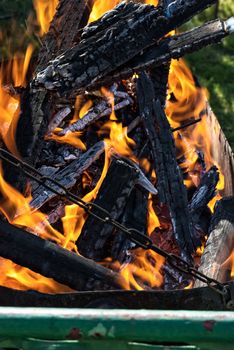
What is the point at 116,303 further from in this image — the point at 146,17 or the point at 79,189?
the point at 146,17

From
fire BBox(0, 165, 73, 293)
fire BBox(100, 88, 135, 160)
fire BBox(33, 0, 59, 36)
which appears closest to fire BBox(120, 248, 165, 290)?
fire BBox(0, 165, 73, 293)

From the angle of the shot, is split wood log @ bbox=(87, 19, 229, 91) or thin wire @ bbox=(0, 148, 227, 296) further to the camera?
split wood log @ bbox=(87, 19, 229, 91)

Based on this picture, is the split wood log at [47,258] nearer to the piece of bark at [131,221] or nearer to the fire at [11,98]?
the piece of bark at [131,221]

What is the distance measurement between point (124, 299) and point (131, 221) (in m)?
1.01

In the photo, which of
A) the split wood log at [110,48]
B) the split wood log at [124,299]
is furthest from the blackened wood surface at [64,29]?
the split wood log at [124,299]

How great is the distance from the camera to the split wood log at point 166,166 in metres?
3.90

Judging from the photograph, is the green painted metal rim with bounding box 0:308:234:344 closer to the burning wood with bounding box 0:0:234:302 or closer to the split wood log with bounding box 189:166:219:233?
the burning wood with bounding box 0:0:234:302

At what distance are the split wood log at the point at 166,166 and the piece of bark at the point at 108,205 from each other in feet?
1.09

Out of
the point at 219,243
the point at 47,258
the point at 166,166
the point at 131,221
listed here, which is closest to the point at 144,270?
the point at 131,221

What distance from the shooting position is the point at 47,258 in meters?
3.13

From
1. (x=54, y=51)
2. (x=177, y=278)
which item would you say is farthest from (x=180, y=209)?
(x=54, y=51)

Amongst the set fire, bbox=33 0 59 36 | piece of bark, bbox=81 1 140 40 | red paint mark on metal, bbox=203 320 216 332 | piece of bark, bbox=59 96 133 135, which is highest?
fire, bbox=33 0 59 36

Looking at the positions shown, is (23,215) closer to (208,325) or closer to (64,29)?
(64,29)

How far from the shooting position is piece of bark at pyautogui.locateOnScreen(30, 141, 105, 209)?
3.79 meters
